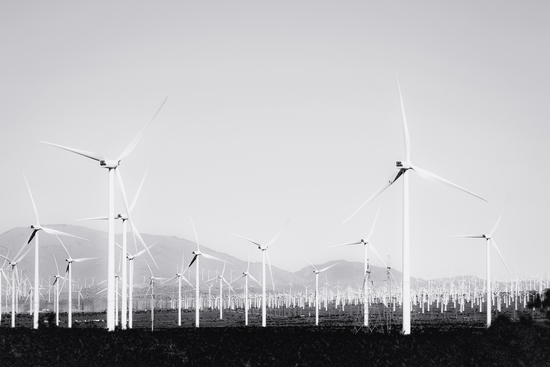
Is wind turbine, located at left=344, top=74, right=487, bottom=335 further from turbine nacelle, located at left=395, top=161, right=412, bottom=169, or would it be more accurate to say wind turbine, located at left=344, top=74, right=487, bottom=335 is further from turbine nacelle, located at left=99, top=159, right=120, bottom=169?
turbine nacelle, located at left=99, top=159, right=120, bottom=169

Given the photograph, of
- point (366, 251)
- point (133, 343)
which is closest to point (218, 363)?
point (133, 343)

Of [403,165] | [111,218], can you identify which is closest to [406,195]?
[403,165]

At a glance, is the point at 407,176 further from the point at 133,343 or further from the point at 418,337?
the point at 133,343

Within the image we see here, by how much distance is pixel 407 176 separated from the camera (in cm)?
3453

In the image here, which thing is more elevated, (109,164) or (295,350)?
(109,164)

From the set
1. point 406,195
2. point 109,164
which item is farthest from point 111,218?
point 406,195

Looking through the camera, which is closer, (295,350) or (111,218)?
(295,350)

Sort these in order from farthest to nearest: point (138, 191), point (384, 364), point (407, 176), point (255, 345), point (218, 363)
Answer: point (138, 191) → point (407, 176) → point (255, 345) → point (218, 363) → point (384, 364)

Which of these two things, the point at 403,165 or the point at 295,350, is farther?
the point at 403,165

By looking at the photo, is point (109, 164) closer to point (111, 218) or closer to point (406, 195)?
point (111, 218)

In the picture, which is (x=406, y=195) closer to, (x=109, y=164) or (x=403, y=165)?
(x=403, y=165)

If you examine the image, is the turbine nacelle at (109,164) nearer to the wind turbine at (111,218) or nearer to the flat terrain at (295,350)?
the wind turbine at (111,218)

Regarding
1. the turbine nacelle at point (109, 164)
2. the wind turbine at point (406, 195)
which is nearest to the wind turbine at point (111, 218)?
the turbine nacelle at point (109, 164)

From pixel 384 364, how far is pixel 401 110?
66.7 feet
